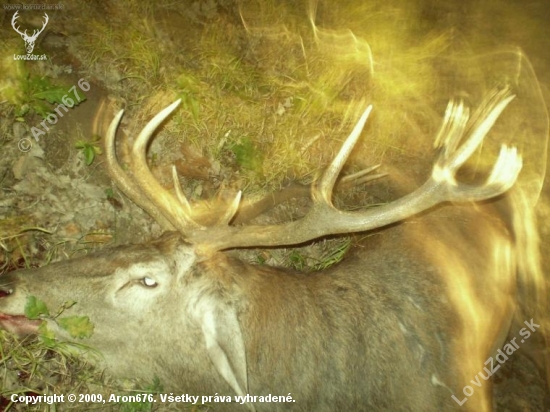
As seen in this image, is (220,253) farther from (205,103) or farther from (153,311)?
(205,103)

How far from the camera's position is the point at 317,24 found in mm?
6191

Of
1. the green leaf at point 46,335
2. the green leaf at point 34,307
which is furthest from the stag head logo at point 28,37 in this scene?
the green leaf at point 46,335

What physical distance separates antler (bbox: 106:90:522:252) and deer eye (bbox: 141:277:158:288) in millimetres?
419

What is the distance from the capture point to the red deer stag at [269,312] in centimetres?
309

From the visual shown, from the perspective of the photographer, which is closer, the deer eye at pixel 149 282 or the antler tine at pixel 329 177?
the antler tine at pixel 329 177

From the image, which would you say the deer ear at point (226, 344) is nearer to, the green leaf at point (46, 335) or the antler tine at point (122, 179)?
the antler tine at point (122, 179)

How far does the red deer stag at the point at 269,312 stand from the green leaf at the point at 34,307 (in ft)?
0.13

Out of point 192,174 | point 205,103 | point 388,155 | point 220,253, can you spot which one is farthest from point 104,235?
point 388,155

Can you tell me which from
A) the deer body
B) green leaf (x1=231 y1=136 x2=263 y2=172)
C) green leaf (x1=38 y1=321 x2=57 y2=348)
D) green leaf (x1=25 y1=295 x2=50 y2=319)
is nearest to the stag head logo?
green leaf (x1=231 y1=136 x2=263 y2=172)

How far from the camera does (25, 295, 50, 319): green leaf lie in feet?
10.2

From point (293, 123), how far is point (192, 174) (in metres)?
1.51

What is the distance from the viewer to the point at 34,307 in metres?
3.13

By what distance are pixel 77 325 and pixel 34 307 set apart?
1.08 ft

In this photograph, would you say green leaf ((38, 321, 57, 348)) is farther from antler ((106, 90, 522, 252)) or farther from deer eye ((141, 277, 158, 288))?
antler ((106, 90, 522, 252))
